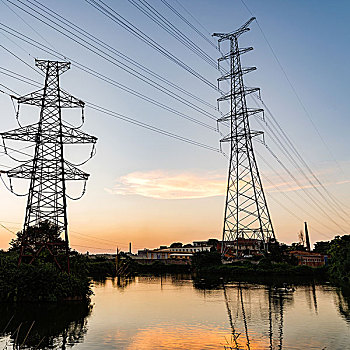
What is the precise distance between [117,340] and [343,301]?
62.0ft

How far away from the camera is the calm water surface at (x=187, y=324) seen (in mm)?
15086

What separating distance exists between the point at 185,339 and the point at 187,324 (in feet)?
11.1

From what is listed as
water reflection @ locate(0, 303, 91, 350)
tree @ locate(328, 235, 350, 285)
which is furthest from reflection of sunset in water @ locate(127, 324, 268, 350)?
tree @ locate(328, 235, 350, 285)

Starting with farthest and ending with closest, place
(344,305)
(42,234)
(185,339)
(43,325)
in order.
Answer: (42,234)
(344,305)
(43,325)
(185,339)

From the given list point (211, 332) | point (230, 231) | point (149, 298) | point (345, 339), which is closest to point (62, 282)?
point (149, 298)

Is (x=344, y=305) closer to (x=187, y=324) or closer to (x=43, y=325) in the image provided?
(x=187, y=324)

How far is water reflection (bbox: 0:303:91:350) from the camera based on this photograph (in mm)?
14992

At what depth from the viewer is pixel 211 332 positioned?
17188mm

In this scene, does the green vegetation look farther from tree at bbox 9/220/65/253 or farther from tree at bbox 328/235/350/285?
tree at bbox 328/235/350/285

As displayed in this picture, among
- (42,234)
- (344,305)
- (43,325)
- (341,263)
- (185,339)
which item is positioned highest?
(42,234)

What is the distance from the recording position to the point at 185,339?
1595 cm

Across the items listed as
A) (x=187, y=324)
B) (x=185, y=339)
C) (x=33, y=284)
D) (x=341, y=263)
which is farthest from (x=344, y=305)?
(x=341, y=263)

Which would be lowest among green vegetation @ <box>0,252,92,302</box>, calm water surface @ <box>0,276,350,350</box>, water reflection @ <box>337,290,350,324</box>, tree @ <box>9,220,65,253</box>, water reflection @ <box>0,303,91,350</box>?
water reflection @ <box>337,290,350,324</box>

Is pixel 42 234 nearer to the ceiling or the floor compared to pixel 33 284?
nearer to the ceiling
